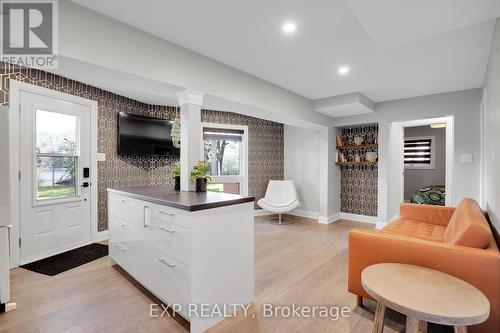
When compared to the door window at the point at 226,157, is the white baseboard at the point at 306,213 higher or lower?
lower

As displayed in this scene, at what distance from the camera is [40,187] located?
124 inches

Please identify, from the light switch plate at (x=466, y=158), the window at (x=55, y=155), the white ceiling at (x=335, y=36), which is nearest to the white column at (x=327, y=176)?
the white ceiling at (x=335, y=36)

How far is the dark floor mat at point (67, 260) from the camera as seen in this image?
2842 mm

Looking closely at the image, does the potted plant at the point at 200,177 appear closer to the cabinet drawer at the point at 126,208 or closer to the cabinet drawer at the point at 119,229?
the cabinet drawer at the point at 126,208

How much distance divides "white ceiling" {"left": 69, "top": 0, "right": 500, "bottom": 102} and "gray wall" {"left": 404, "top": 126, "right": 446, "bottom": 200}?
3893 millimetres

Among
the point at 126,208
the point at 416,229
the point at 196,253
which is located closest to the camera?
the point at 196,253

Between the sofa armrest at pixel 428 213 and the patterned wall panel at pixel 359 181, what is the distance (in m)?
1.75

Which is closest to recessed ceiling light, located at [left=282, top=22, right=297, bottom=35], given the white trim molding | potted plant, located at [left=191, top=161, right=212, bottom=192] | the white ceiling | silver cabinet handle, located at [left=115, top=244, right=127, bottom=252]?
the white ceiling

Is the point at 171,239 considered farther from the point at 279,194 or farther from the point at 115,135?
the point at 279,194

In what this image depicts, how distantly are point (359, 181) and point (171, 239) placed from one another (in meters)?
4.52

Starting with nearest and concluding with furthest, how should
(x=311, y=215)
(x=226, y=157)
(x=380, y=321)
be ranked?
(x=380, y=321) < (x=226, y=157) < (x=311, y=215)

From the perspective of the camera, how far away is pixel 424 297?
130cm

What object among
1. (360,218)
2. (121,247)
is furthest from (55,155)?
(360,218)

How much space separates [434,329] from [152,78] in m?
3.13
